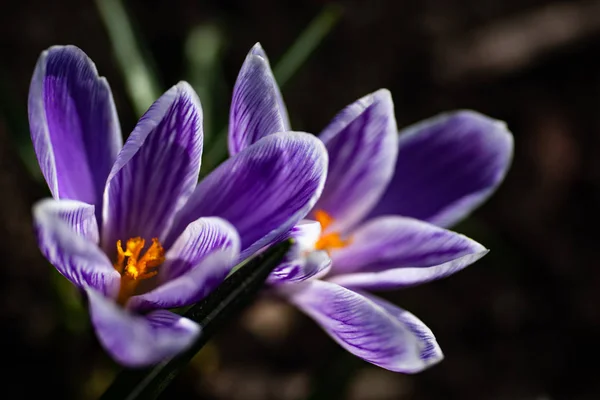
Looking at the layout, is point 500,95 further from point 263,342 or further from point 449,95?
point 263,342

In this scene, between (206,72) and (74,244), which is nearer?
(74,244)

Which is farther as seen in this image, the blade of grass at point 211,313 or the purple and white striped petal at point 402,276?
the purple and white striped petal at point 402,276

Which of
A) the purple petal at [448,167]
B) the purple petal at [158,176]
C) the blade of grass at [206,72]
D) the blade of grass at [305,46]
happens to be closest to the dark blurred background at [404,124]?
the blade of grass at [206,72]

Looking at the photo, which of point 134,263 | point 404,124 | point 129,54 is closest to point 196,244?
point 134,263

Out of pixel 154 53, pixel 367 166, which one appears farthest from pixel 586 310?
pixel 154 53

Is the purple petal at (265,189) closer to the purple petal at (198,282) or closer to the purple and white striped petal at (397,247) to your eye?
the purple petal at (198,282)

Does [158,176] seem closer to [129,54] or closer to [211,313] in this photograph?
[211,313]

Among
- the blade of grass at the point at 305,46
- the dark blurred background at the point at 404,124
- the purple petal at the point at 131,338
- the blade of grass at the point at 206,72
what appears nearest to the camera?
the purple petal at the point at 131,338

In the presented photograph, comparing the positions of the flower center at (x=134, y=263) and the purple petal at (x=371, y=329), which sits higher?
the flower center at (x=134, y=263)
